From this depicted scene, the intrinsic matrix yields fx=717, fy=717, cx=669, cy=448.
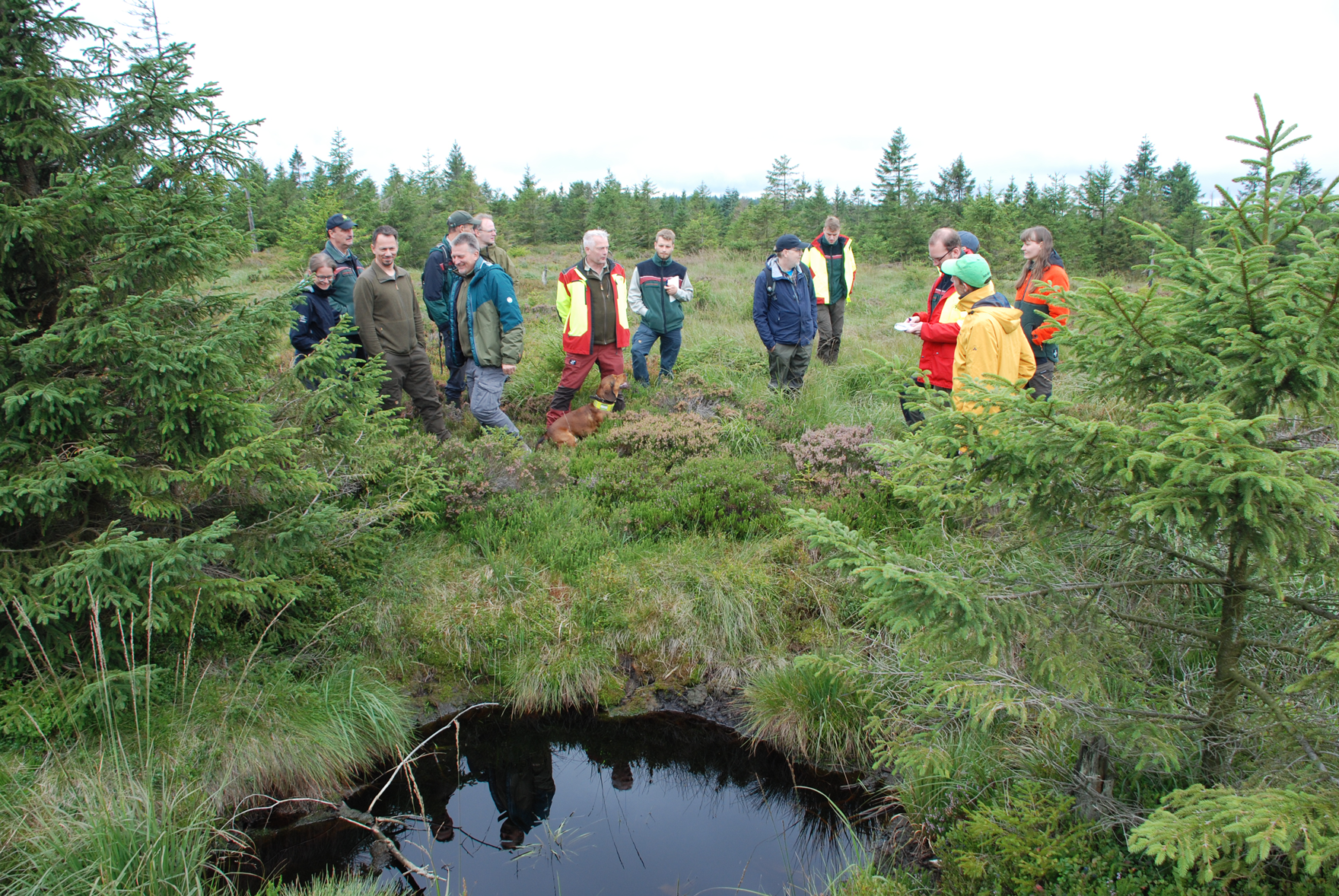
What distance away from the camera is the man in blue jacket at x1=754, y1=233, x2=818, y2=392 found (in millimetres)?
8219

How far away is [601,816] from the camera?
4.37m

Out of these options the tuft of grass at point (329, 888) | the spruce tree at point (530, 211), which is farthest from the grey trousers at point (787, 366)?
the spruce tree at point (530, 211)

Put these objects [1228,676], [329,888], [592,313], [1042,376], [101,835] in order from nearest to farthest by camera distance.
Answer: [1228,676]
[101,835]
[329,888]
[1042,376]
[592,313]

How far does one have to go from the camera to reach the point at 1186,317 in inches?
96.0

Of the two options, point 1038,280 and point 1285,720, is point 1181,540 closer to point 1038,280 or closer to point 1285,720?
point 1285,720

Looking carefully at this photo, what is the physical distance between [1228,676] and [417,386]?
258 inches

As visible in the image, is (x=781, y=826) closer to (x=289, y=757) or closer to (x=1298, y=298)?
(x=289, y=757)

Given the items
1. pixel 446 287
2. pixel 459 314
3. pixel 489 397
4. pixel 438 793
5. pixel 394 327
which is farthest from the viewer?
pixel 446 287

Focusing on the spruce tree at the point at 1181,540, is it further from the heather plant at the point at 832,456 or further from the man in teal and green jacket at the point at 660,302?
the man in teal and green jacket at the point at 660,302

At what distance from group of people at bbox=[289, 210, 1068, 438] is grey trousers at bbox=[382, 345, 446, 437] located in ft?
0.04

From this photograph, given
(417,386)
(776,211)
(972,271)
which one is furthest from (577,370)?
(776,211)

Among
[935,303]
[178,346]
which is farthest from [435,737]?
[935,303]

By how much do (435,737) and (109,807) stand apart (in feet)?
6.64

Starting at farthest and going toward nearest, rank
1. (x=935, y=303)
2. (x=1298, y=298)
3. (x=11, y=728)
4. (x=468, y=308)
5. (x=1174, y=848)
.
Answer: (x=468, y=308), (x=935, y=303), (x=11, y=728), (x=1298, y=298), (x=1174, y=848)
